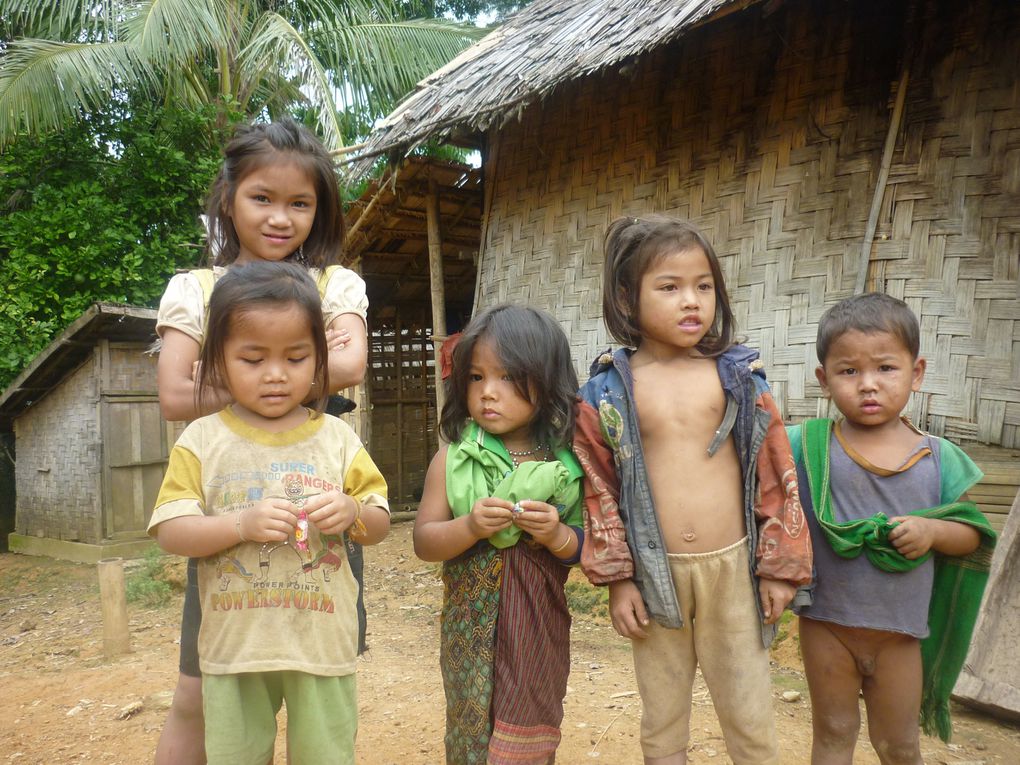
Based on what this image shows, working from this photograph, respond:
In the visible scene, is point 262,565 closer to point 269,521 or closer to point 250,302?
point 269,521

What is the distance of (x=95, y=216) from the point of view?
737 cm

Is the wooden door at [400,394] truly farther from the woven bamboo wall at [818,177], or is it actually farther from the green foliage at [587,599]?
the green foliage at [587,599]

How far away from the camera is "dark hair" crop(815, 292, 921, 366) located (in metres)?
1.88

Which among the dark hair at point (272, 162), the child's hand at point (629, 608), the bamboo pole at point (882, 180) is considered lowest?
the child's hand at point (629, 608)

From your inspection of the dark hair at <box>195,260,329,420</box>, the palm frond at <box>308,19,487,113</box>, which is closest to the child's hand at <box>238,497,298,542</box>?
the dark hair at <box>195,260,329,420</box>

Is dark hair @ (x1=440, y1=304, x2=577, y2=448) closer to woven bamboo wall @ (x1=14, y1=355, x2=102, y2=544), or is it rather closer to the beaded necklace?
the beaded necklace

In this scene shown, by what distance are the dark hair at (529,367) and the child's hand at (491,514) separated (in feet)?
0.93

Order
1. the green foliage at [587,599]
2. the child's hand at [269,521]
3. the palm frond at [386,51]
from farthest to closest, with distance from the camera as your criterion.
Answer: the palm frond at [386,51] < the green foliage at [587,599] < the child's hand at [269,521]

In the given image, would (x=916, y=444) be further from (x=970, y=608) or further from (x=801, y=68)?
(x=801, y=68)

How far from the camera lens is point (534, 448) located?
6.21ft

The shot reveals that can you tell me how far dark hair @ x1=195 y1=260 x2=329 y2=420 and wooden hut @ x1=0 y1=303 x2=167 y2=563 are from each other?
5718mm

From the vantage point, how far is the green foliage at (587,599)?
4484 mm

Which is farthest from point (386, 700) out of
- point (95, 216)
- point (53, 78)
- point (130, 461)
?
point (53, 78)

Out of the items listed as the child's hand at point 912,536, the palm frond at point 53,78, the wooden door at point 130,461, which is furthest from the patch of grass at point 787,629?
the palm frond at point 53,78
